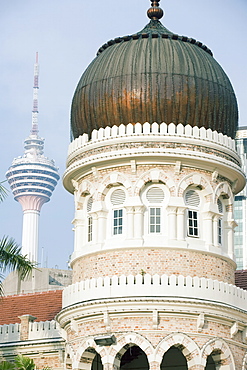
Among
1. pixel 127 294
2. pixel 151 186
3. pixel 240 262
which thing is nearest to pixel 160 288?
pixel 127 294

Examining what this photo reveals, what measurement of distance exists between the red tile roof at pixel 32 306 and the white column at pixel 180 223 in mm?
10831

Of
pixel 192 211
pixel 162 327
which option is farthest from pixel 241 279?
pixel 162 327

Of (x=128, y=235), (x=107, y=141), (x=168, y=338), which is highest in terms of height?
(x=107, y=141)

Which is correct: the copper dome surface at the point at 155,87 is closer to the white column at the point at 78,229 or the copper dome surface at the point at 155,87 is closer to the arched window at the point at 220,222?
the arched window at the point at 220,222

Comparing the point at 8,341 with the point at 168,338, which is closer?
the point at 168,338

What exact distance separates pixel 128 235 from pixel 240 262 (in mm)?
141037

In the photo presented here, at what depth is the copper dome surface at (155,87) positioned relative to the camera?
115ft

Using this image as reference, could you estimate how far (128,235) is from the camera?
34.2 meters

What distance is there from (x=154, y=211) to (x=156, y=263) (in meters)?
2.23

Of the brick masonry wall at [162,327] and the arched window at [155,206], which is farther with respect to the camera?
the arched window at [155,206]

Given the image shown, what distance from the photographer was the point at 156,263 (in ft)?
110

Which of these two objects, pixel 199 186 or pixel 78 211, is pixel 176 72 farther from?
pixel 78 211

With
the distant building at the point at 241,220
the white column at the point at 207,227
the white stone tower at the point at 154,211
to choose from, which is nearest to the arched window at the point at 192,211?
the white stone tower at the point at 154,211

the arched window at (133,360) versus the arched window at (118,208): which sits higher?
the arched window at (118,208)
